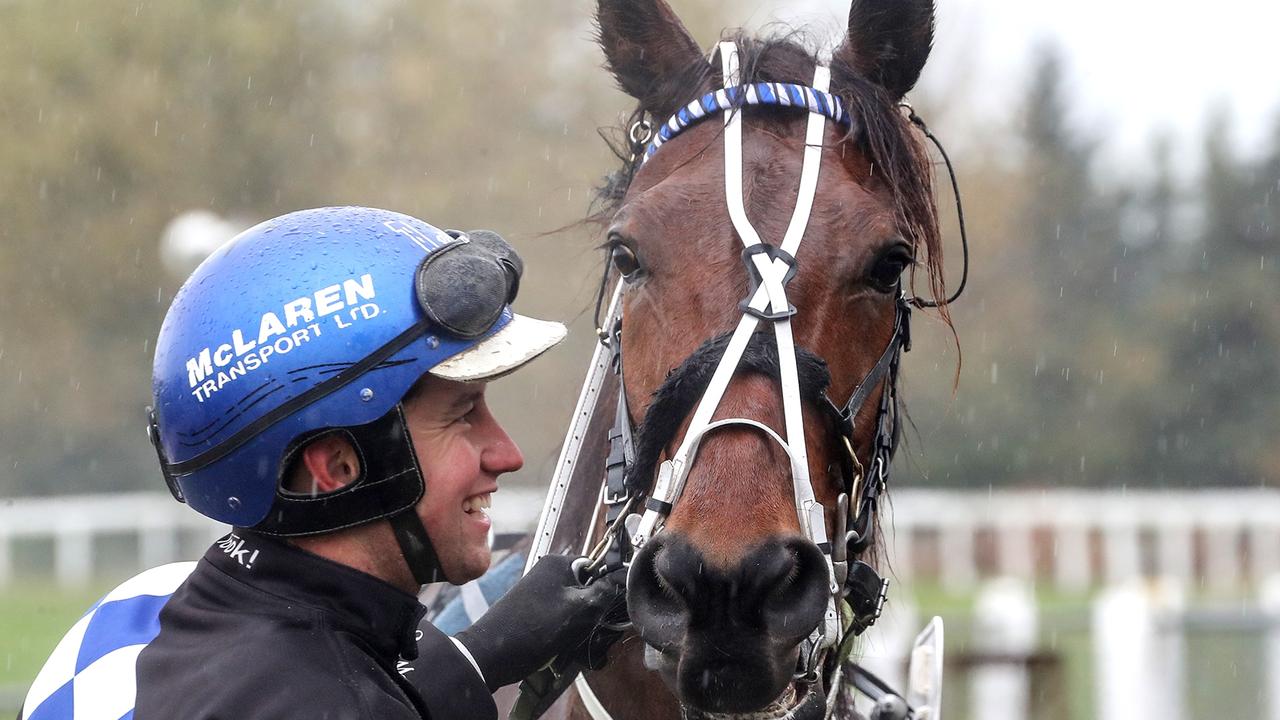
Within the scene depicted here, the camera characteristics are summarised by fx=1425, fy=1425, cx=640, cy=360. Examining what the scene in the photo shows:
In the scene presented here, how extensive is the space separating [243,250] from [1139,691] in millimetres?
7319

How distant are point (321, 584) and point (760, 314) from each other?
0.95 metres

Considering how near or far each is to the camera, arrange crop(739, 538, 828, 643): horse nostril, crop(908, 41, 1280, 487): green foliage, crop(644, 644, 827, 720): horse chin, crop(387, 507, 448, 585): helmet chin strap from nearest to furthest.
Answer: crop(387, 507, 448, 585): helmet chin strap
crop(739, 538, 828, 643): horse nostril
crop(644, 644, 827, 720): horse chin
crop(908, 41, 1280, 487): green foliage

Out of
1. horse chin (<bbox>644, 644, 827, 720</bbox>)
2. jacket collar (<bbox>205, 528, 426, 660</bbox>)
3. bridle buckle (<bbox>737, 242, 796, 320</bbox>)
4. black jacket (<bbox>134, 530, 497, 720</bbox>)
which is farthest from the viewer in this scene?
bridle buckle (<bbox>737, 242, 796, 320</bbox>)

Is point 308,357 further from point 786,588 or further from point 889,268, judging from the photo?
point 889,268

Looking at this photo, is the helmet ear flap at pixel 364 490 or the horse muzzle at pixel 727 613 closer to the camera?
the helmet ear flap at pixel 364 490

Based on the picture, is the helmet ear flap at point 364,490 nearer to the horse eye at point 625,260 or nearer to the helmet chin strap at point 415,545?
the helmet chin strap at point 415,545

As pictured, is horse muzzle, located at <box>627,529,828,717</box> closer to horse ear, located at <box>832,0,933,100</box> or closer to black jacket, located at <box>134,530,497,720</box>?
black jacket, located at <box>134,530,497,720</box>

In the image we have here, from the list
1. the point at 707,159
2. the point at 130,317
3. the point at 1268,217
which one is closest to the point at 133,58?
the point at 130,317

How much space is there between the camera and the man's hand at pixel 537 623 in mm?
2631

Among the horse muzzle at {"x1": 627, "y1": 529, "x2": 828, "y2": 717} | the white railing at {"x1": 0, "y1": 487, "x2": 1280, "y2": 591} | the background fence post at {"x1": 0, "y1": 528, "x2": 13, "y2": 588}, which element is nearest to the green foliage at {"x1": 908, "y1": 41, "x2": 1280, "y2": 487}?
the white railing at {"x1": 0, "y1": 487, "x2": 1280, "y2": 591}

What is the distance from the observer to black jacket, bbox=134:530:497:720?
1.73 m

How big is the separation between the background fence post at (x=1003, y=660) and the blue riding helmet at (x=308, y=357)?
6641 mm

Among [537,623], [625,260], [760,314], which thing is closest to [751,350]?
[760,314]

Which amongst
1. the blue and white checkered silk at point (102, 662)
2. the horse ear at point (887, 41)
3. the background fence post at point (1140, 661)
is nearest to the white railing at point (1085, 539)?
the background fence post at point (1140, 661)
